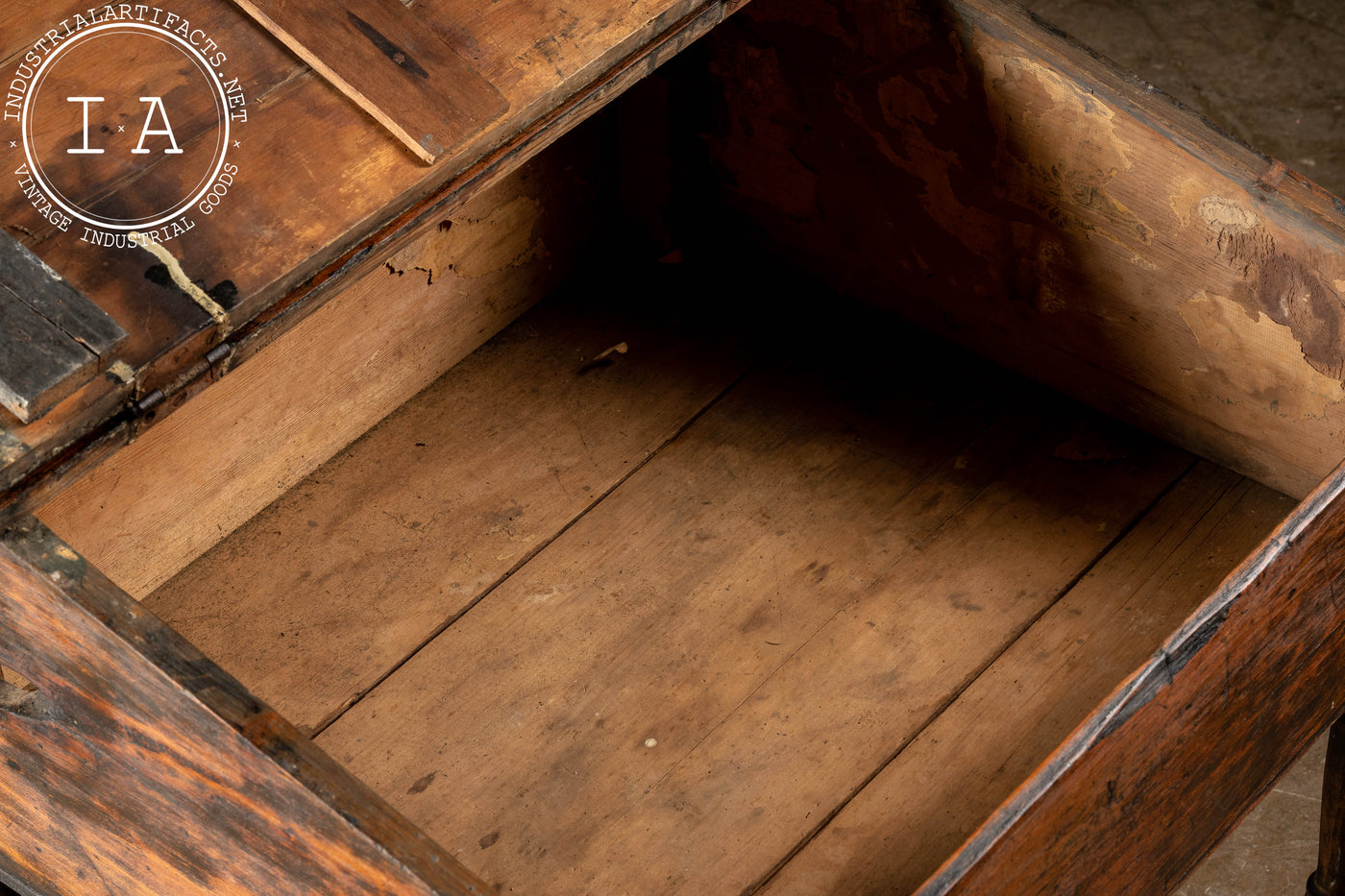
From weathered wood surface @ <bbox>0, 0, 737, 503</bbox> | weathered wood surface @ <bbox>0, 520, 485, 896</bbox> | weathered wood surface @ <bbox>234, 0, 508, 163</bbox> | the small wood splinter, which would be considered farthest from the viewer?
the small wood splinter

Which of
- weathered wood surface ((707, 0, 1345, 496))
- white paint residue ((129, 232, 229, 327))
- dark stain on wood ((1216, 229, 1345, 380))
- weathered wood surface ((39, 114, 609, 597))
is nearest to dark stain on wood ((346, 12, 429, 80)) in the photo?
white paint residue ((129, 232, 229, 327))

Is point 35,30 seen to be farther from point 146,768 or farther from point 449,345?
point 449,345

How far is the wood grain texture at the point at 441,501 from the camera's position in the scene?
1.82 m

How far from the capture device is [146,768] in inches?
46.3

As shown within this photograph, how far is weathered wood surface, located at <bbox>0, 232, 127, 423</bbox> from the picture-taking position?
115cm

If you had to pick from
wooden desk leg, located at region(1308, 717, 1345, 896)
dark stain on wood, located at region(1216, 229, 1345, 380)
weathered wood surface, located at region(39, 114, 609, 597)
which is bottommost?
wooden desk leg, located at region(1308, 717, 1345, 896)

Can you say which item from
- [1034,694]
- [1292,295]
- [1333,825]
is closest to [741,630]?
[1034,694]

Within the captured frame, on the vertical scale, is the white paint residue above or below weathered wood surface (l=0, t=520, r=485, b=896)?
above

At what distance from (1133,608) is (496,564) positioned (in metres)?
0.74

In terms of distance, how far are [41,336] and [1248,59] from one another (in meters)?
3.05

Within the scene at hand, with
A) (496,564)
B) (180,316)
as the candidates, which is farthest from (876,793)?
(180,316)

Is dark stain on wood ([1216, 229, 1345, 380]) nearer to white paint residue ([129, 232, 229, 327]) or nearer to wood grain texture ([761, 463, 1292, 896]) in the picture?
wood grain texture ([761, 463, 1292, 896])

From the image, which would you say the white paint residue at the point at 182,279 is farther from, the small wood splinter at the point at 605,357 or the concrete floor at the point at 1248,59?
the concrete floor at the point at 1248,59

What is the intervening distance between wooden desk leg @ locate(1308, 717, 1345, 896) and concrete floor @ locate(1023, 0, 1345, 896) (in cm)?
161
